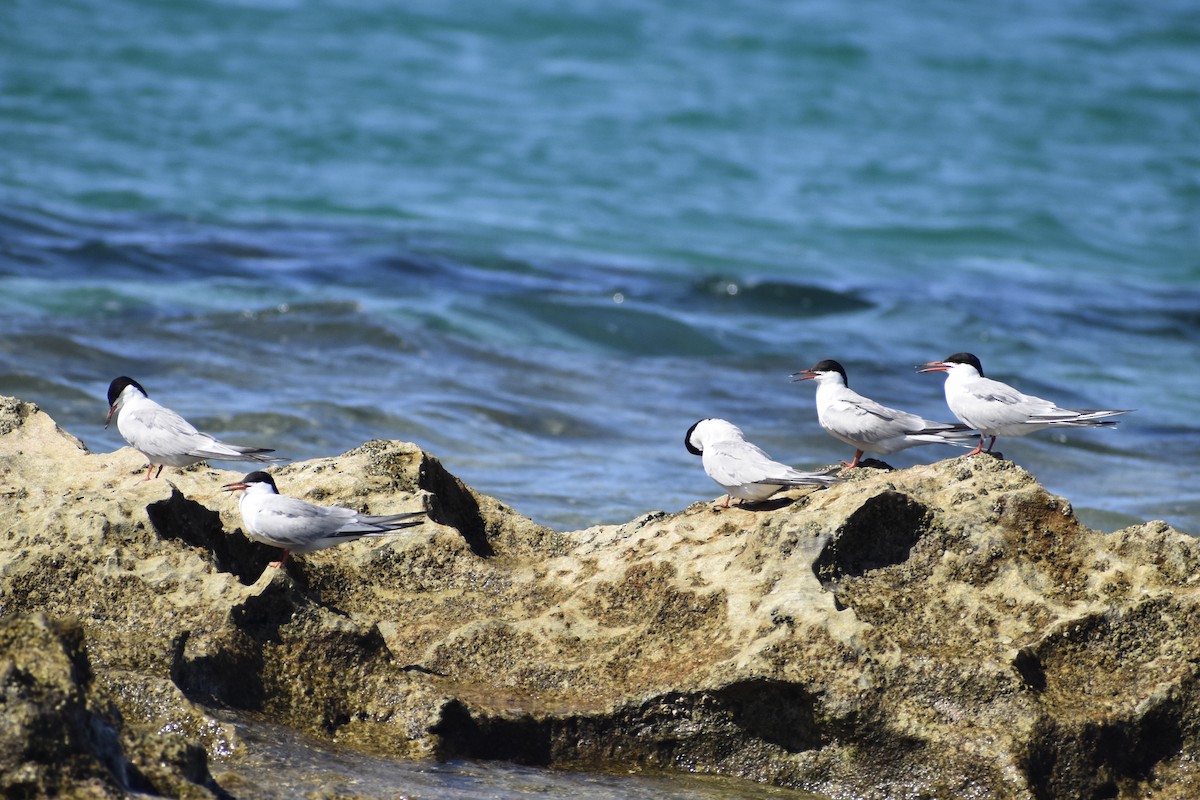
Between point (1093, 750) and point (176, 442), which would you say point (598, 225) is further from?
point (1093, 750)

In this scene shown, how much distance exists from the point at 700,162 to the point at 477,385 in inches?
608

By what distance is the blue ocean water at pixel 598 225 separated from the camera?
10945 mm

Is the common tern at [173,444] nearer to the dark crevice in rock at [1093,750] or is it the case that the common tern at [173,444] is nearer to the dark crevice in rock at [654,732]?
the dark crevice in rock at [654,732]

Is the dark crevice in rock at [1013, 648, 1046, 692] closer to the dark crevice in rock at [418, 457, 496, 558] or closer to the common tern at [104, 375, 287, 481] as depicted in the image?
the dark crevice in rock at [418, 457, 496, 558]

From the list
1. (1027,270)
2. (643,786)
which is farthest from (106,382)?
(1027,270)

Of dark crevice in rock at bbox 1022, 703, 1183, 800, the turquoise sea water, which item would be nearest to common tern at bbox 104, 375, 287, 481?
the turquoise sea water

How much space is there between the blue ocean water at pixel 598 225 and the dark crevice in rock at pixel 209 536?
3033mm

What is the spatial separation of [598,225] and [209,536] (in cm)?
1706

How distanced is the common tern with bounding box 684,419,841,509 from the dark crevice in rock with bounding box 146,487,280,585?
1.68 meters

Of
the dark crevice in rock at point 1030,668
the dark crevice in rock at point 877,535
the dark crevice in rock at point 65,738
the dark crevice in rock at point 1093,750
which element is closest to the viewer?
the dark crevice in rock at point 65,738

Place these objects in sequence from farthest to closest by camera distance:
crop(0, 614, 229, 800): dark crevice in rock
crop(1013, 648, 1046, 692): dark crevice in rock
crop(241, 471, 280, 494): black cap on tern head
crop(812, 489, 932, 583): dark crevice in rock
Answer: crop(241, 471, 280, 494): black cap on tern head, crop(812, 489, 932, 583): dark crevice in rock, crop(1013, 648, 1046, 692): dark crevice in rock, crop(0, 614, 229, 800): dark crevice in rock

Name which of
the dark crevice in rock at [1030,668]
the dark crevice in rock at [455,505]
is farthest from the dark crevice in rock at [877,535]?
the dark crevice in rock at [455,505]

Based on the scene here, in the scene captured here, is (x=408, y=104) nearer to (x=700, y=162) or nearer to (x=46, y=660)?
(x=700, y=162)

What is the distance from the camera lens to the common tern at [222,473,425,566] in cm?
475
